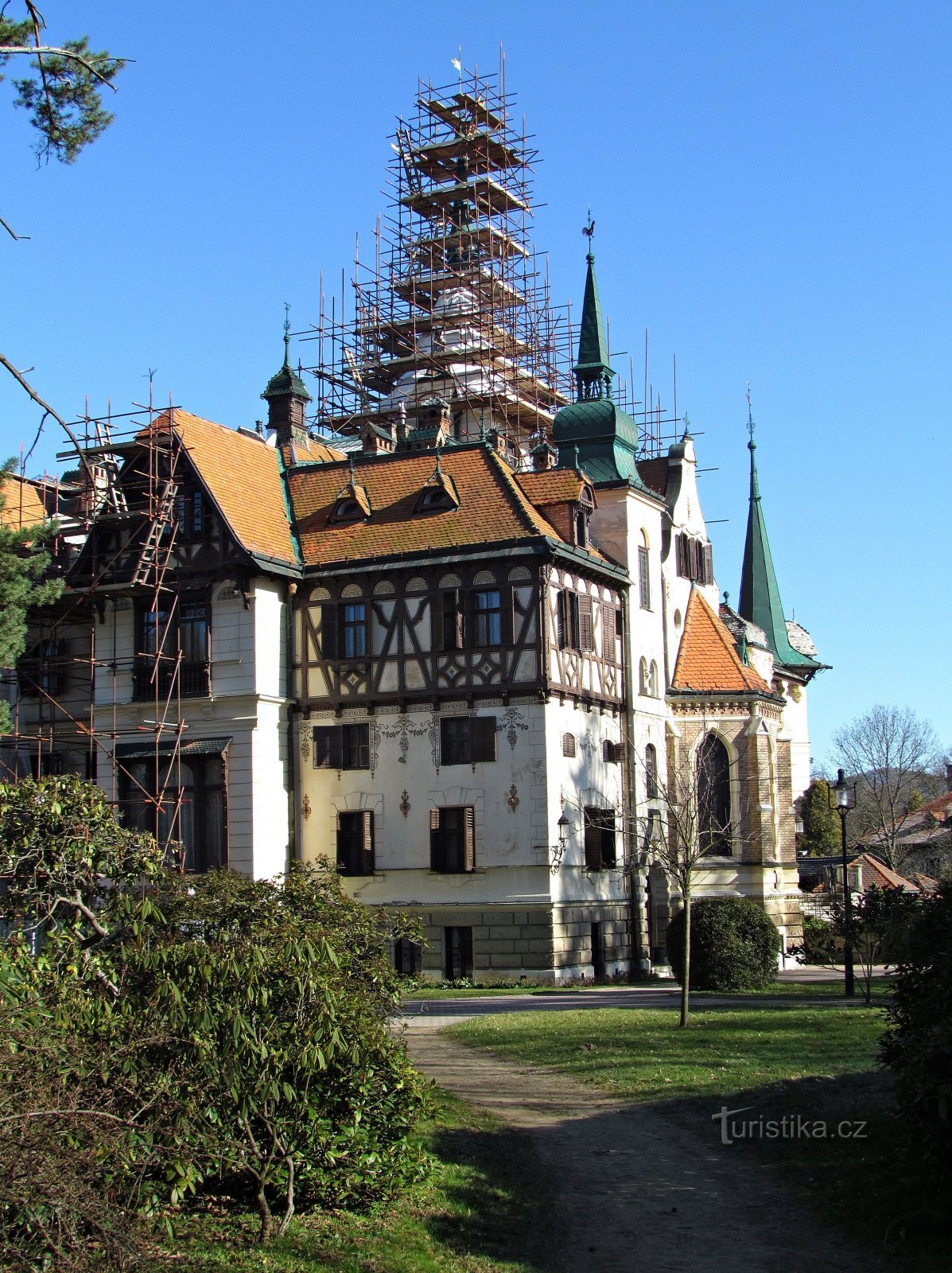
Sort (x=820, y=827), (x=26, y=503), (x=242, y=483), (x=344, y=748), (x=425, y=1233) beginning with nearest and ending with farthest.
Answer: (x=425, y=1233) → (x=344, y=748) → (x=242, y=483) → (x=26, y=503) → (x=820, y=827)

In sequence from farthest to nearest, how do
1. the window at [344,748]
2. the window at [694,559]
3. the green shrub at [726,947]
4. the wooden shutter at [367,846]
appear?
the window at [694,559] < the window at [344,748] < the wooden shutter at [367,846] < the green shrub at [726,947]

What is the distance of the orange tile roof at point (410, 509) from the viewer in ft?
120

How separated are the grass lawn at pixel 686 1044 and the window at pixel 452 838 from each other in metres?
8.77

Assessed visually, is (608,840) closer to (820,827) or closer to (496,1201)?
(496,1201)

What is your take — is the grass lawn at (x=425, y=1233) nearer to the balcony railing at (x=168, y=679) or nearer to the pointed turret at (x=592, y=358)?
the balcony railing at (x=168, y=679)

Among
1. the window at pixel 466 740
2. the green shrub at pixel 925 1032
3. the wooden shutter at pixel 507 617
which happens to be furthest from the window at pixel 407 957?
the green shrub at pixel 925 1032

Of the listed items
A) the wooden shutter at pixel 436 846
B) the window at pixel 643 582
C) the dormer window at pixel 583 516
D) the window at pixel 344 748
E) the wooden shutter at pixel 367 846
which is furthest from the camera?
the window at pixel 643 582

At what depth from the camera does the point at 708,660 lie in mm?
43062

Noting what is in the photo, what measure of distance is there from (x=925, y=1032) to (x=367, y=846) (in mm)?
25488

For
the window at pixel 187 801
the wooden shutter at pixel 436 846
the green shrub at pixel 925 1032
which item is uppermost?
the window at pixel 187 801

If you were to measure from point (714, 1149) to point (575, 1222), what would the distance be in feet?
8.64

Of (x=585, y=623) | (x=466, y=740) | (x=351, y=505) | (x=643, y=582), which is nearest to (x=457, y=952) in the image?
(x=466, y=740)

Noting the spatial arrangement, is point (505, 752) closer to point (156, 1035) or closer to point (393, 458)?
point (393, 458)

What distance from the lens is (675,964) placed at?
1243 inches
